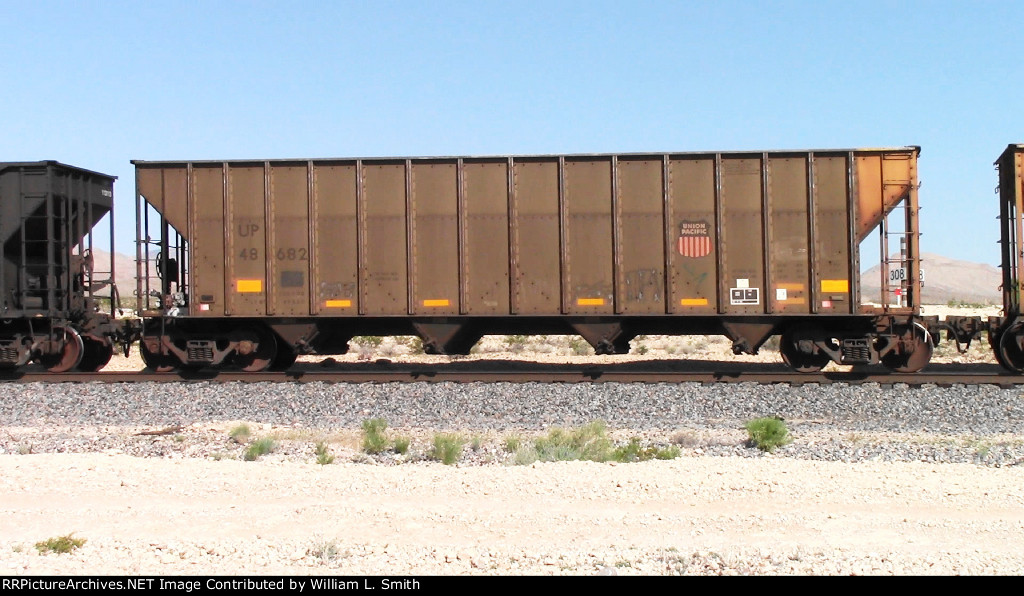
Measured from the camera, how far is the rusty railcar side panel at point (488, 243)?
14492 millimetres

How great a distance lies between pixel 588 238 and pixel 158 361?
803 cm

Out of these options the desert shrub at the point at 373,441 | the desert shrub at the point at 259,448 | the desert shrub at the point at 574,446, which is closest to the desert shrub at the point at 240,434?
the desert shrub at the point at 259,448

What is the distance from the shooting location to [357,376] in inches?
566

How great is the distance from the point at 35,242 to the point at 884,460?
14.1 metres

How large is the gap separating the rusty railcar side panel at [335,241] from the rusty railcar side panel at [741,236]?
6237 mm

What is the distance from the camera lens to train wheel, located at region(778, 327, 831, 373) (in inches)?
561

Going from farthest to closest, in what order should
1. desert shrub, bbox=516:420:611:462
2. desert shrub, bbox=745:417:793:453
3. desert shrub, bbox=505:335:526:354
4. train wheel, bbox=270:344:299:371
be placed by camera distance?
desert shrub, bbox=505:335:526:354 < train wheel, bbox=270:344:299:371 < desert shrub, bbox=745:417:793:453 < desert shrub, bbox=516:420:611:462

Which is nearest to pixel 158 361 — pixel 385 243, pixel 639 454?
pixel 385 243

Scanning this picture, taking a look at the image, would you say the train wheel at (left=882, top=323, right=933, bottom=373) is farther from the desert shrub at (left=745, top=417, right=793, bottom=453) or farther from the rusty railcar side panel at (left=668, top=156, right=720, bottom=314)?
the desert shrub at (left=745, top=417, right=793, bottom=453)

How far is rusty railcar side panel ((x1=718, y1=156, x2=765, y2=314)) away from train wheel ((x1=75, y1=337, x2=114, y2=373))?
1116cm

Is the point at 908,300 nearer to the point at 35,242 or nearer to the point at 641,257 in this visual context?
the point at 641,257

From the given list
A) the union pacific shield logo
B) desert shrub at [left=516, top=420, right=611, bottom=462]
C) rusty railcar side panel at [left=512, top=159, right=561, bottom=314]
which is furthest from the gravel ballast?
the union pacific shield logo

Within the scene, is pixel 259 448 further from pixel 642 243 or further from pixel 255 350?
pixel 642 243

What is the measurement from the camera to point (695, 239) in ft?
46.7
